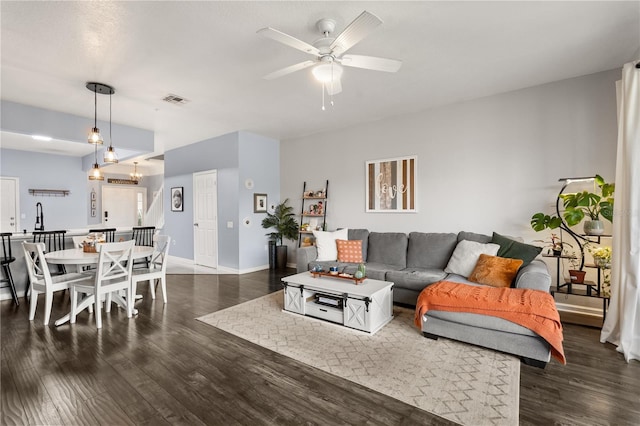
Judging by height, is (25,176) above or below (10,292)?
above

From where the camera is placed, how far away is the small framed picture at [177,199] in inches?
283

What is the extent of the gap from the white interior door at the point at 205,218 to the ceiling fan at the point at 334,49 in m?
4.28

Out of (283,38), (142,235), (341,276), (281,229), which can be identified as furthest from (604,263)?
(142,235)

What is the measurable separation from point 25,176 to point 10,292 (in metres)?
4.94

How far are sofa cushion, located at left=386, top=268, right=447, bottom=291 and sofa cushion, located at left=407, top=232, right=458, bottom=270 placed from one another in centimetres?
22

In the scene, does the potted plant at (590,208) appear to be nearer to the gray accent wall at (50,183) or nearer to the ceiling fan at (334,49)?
the ceiling fan at (334,49)

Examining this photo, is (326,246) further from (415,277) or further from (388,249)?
(415,277)

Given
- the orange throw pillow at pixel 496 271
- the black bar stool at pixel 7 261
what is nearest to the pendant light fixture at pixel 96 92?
the black bar stool at pixel 7 261

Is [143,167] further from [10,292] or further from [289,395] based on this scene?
[289,395]

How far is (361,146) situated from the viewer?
5512 mm

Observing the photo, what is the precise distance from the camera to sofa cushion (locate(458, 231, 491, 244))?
398 centimetres

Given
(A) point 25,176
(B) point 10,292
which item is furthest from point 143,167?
(B) point 10,292

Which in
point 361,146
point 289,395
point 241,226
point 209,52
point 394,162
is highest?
point 209,52

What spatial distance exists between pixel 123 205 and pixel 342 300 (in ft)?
34.3
